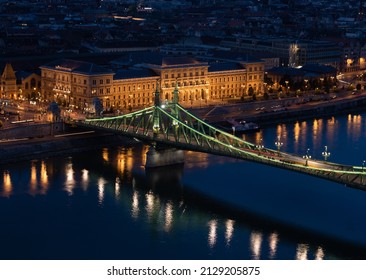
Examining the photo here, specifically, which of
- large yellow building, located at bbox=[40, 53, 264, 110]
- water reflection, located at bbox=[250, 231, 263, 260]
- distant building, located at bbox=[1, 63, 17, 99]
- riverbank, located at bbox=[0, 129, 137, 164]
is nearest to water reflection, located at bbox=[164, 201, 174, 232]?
water reflection, located at bbox=[250, 231, 263, 260]

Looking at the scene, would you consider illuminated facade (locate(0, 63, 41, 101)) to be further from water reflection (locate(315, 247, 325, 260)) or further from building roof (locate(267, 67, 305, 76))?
water reflection (locate(315, 247, 325, 260))

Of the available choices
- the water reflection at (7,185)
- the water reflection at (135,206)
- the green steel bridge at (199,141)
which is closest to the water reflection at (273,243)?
the green steel bridge at (199,141)

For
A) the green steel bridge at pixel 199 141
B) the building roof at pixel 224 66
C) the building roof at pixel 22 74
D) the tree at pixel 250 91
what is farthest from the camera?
the tree at pixel 250 91

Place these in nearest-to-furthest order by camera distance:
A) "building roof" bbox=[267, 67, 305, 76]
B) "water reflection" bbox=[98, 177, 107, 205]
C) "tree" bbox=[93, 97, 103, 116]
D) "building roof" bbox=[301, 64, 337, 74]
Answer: "water reflection" bbox=[98, 177, 107, 205] < "tree" bbox=[93, 97, 103, 116] < "building roof" bbox=[267, 67, 305, 76] < "building roof" bbox=[301, 64, 337, 74]

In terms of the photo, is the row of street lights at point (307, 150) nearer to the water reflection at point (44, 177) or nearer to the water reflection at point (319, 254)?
the water reflection at point (319, 254)

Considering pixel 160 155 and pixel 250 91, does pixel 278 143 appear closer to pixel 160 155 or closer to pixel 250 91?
pixel 160 155

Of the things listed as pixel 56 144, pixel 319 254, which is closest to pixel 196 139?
pixel 56 144
